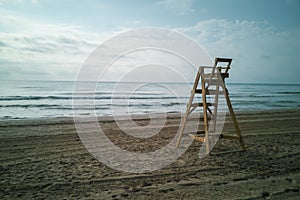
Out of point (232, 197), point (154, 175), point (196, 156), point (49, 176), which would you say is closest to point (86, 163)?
point (49, 176)

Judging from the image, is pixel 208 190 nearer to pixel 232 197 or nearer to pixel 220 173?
pixel 232 197

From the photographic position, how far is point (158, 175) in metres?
4.24

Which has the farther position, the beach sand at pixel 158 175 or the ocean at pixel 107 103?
the ocean at pixel 107 103

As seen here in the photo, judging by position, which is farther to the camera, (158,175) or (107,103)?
(107,103)

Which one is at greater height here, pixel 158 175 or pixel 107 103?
pixel 107 103

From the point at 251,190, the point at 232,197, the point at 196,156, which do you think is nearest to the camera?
the point at 232,197

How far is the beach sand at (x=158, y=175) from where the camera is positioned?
3.52m

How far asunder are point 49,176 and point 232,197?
3.31 meters

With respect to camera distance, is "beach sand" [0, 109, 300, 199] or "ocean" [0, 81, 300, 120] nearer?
"beach sand" [0, 109, 300, 199]

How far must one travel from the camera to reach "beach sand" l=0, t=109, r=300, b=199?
3.52m

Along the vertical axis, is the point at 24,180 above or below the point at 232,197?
above

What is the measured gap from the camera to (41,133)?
8500 millimetres

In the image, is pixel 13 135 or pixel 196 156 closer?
pixel 196 156

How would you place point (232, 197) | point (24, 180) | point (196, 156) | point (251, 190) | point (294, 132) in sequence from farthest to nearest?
point (294, 132)
point (196, 156)
point (24, 180)
point (251, 190)
point (232, 197)
